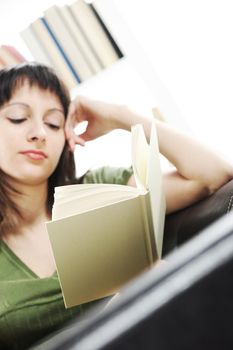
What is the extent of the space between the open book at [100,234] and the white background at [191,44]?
115 centimetres

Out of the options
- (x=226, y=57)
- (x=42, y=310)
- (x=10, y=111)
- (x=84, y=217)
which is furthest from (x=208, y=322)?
(x=226, y=57)

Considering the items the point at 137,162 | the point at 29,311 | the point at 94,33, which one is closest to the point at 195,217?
the point at 137,162

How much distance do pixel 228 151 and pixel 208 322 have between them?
4.93ft

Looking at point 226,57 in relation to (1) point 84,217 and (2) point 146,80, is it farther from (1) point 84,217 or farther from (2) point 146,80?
(1) point 84,217

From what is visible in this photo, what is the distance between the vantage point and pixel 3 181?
3.11 feet

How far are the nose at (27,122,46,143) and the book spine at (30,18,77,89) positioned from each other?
668mm

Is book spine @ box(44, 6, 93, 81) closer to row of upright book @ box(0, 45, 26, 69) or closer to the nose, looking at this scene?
row of upright book @ box(0, 45, 26, 69)

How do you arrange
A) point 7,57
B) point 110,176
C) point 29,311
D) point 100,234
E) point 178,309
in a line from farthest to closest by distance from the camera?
1. point 7,57
2. point 110,176
3. point 29,311
4. point 100,234
5. point 178,309

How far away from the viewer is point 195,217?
31.4 inches

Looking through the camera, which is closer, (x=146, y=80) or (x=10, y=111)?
(x=10, y=111)

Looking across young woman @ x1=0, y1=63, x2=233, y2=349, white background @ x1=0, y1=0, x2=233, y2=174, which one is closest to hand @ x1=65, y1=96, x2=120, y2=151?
young woman @ x1=0, y1=63, x2=233, y2=349

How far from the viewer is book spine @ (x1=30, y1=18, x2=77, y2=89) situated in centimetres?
153

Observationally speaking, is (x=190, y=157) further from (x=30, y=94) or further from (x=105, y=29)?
(x=105, y=29)

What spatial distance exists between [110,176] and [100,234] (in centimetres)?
55
